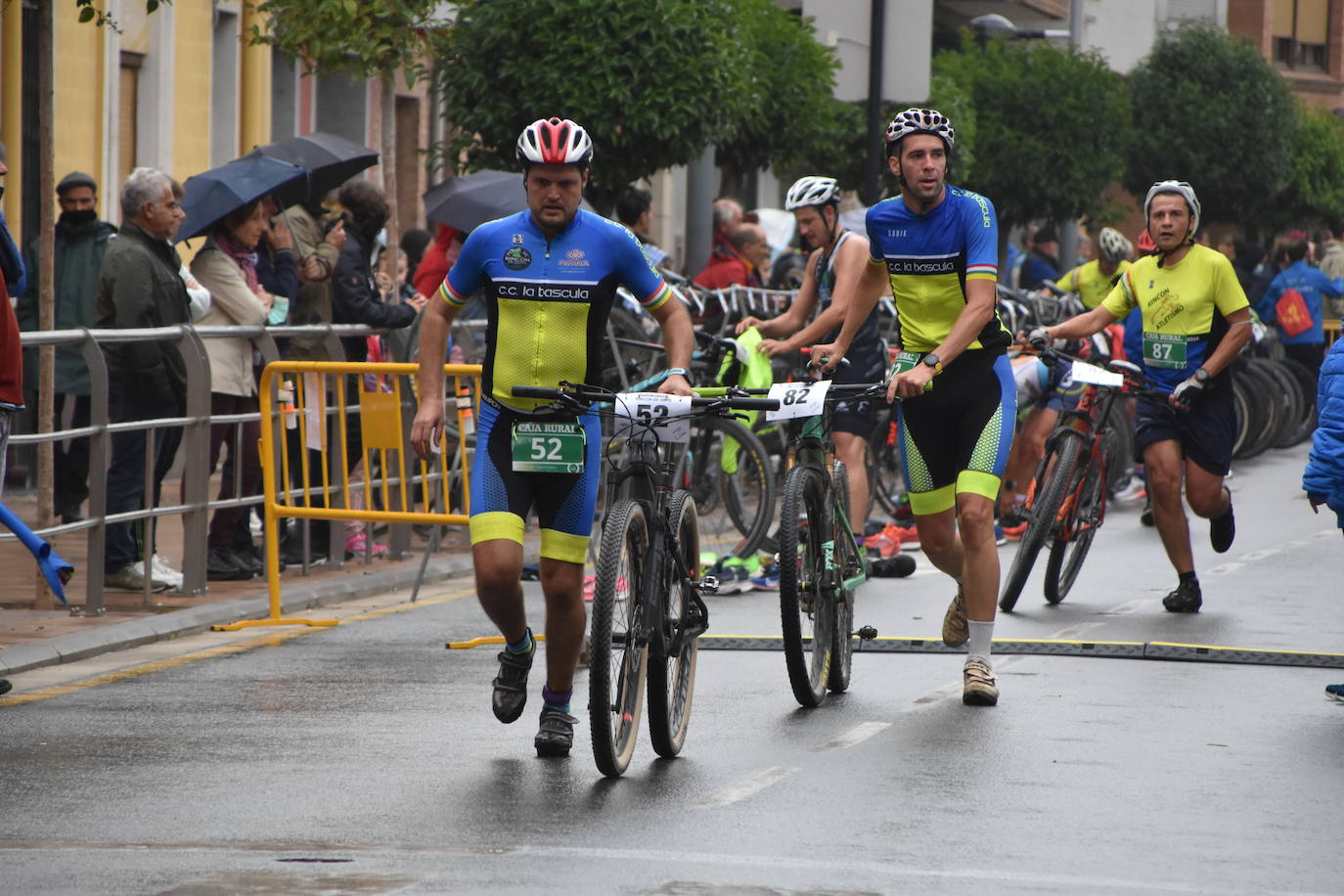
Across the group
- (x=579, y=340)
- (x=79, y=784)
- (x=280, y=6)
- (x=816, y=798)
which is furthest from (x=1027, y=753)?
(x=280, y=6)

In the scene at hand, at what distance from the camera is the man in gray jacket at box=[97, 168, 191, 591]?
11.3 metres

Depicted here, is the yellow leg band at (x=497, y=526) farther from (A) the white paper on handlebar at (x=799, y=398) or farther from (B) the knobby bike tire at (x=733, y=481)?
(B) the knobby bike tire at (x=733, y=481)

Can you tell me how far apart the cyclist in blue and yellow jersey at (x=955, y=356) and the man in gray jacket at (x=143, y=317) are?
3.72 m

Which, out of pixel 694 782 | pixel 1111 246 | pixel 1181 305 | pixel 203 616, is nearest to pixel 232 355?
pixel 203 616

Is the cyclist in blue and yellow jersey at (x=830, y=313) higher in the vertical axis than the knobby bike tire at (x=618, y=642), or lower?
higher

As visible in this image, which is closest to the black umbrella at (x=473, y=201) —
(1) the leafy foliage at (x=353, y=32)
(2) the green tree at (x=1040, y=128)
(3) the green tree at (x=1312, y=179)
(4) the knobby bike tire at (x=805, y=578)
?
(1) the leafy foliage at (x=353, y=32)

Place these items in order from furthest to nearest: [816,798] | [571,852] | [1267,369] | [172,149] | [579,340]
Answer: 1. [1267,369]
2. [172,149]
3. [579,340]
4. [816,798]
5. [571,852]

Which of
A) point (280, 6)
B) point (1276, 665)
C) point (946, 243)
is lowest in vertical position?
point (1276, 665)

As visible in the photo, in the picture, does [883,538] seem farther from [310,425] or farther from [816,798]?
[816,798]

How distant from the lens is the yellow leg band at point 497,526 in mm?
7465

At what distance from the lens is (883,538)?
1367 cm

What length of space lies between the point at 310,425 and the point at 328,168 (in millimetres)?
2586

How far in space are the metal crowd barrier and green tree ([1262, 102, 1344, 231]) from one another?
120 feet

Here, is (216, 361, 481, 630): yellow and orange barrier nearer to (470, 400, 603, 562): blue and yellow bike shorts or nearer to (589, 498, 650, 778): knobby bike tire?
(470, 400, 603, 562): blue and yellow bike shorts
